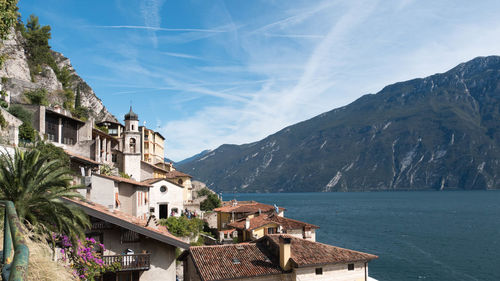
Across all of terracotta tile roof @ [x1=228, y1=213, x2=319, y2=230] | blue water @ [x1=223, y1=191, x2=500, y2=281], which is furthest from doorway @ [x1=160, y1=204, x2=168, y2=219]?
blue water @ [x1=223, y1=191, x2=500, y2=281]

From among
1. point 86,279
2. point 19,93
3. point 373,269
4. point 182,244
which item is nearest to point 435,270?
point 373,269

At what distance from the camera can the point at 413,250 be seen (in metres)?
73.6

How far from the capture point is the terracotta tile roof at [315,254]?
27500 mm

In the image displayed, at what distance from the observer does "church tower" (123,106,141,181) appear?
60.8 metres

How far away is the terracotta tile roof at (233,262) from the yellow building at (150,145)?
2492 inches

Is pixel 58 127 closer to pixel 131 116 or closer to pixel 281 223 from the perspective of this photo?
pixel 131 116

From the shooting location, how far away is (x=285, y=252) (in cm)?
2738

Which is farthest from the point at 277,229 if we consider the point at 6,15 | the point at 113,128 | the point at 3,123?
the point at 113,128

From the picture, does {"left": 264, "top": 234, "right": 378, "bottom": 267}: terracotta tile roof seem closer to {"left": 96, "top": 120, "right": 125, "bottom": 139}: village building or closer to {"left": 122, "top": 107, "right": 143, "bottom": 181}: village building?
{"left": 122, "top": 107, "right": 143, "bottom": 181}: village building

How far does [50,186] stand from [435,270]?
59423 mm

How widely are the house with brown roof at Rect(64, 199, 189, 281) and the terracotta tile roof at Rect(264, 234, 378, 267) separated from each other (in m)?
10.2

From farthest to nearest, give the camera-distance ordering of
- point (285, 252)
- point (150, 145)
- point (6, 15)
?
1. point (150, 145)
2. point (285, 252)
3. point (6, 15)

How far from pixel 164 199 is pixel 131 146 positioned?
10786 millimetres

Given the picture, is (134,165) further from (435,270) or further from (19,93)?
(435,270)
